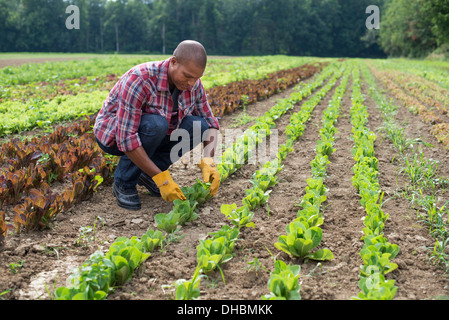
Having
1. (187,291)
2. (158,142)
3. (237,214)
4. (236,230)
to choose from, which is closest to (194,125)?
(158,142)

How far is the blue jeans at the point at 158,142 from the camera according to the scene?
3.14 metres

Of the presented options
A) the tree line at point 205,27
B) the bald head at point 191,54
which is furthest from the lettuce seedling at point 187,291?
the tree line at point 205,27

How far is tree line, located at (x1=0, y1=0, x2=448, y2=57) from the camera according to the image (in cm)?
5197

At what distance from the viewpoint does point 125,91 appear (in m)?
2.95

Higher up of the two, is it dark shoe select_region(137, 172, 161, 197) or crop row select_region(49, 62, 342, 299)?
dark shoe select_region(137, 172, 161, 197)

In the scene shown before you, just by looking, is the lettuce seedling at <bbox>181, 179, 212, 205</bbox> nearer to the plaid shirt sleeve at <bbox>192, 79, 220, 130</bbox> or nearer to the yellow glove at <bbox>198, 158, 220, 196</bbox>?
the yellow glove at <bbox>198, 158, 220, 196</bbox>

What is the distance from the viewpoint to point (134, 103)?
297 cm

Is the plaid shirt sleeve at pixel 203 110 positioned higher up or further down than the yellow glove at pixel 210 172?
higher up

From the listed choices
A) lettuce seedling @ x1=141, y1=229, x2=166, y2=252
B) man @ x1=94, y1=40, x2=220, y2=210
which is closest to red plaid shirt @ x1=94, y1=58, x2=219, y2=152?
man @ x1=94, y1=40, x2=220, y2=210

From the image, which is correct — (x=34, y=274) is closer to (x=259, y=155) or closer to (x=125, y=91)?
(x=125, y=91)

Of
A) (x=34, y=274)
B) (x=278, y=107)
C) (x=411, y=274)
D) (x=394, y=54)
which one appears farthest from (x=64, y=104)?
(x=394, y=54)

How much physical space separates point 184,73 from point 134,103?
1.57 ft

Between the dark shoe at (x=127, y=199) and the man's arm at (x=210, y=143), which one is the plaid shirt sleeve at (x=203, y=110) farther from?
the dark shoe at (x=127, y=199)

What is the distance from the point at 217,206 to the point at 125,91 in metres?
1.33
